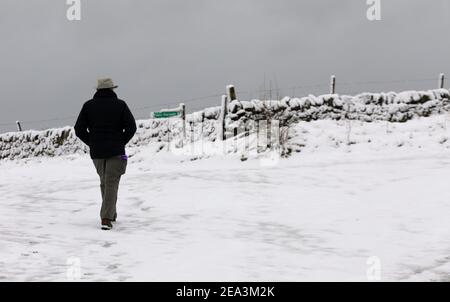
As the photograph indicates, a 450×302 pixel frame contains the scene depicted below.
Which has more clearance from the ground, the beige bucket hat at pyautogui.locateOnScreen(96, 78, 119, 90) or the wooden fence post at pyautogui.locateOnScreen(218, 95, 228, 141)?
the beige bucket hat at pyautogui.locateOnScreen(96, 78, 119, 90)

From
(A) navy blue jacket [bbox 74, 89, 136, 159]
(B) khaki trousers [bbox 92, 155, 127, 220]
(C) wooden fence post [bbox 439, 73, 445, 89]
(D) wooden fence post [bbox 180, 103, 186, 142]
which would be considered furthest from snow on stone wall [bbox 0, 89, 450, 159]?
(B) khaki trousers [bbox 92, 155, 127, 220]

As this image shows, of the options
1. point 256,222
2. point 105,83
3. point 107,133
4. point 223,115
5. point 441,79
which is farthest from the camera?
point 441,79

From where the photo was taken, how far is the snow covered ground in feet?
16.7

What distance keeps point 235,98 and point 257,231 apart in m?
12.5

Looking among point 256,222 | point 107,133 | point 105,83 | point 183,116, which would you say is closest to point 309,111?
point 183,116

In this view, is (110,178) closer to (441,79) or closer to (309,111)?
(309,111)

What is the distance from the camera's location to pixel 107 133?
22.8 ft

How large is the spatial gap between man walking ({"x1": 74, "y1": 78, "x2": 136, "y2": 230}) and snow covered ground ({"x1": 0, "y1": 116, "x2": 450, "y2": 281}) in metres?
0.56

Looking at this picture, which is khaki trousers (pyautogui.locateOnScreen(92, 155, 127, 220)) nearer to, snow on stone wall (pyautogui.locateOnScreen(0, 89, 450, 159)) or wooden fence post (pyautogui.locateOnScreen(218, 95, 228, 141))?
snow on stone wall (pyautogui.locateOnScreen(0, 89, 450, 159))

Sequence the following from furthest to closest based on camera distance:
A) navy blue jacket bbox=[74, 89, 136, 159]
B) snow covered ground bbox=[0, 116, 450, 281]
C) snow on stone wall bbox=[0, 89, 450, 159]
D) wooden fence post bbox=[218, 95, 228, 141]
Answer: wooden fence post bbox=[218, 95, 228, 141]
snow on stone wall bbox=[0, 89, 450, 159]
navy blue jacket bbox=[74, 89, 136, 159]
snow covered ground bbox=[0, 116, 450, 281]

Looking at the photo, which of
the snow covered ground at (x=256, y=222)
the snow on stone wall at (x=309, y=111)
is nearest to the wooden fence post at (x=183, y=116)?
the snow on stone wall at (x=309, y=111)

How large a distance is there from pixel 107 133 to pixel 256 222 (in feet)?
8.84
